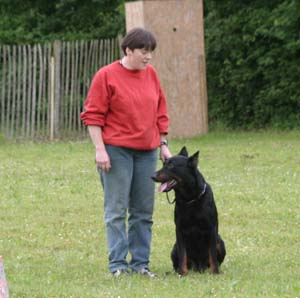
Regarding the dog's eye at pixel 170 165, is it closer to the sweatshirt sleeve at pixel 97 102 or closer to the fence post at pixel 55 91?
the sweatshirt sleeve at pixel 97 102

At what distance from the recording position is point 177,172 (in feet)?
25.5

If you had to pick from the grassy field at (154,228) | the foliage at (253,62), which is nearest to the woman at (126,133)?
the grassy field at (154,228)

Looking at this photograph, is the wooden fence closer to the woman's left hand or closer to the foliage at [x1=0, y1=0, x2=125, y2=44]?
the foliage at [x1=0, y1=0, x2=125, y2=44]

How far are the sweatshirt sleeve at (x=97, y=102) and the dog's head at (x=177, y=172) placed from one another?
0.62 meters

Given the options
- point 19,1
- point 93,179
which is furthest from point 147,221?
point 19,1

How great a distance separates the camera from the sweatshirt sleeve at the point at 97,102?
779 centimetres

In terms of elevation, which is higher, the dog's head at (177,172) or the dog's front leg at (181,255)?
the dog's head at (177,172)

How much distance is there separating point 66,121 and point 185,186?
1369 cm

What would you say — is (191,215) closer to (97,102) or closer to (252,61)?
(97,102)

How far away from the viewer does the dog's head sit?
7.70 meters

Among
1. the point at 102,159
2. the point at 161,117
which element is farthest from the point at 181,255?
the point at 161,117

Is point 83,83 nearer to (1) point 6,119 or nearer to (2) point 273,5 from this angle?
(1) point 6,119

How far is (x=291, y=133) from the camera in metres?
21.2

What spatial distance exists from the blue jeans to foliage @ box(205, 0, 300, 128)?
14092 mm
